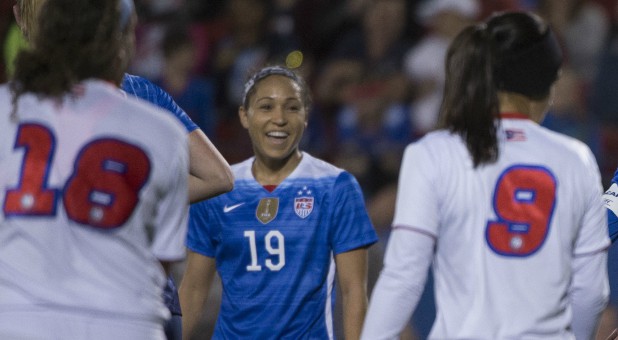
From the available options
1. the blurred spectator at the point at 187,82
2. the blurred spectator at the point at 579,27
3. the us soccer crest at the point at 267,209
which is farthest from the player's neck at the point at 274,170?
the blurred spectator at the point at 579,27

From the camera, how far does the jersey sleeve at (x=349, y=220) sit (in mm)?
5117

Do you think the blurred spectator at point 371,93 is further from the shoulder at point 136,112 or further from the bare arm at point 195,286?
the shoulder at point 136,112

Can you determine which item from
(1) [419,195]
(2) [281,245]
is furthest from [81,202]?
(2) [281,245]

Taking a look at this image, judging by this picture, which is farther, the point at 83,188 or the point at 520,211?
the point at 520,211

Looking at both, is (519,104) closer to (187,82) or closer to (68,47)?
(68,47)

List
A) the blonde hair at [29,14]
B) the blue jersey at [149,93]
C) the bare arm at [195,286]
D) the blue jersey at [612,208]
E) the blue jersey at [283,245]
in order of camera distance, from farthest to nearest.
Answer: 1. the bare arm at [195,286]
2. the blue jersey at [283,245]
3. the blue jersey at [612,208]
4. the blue jersey at [149,93]
5. the blonde hair at [29,14]

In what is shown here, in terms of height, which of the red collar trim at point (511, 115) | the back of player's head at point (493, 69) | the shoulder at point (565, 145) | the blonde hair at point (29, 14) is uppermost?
the blonde hair at point (29, 14)

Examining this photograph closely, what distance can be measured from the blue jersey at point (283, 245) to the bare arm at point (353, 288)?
0.05 metres

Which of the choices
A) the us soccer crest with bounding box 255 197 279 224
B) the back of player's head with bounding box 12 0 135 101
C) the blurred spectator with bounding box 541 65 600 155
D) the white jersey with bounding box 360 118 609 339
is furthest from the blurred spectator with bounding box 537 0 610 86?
the back of player's head with bounding box 12 0 135 101

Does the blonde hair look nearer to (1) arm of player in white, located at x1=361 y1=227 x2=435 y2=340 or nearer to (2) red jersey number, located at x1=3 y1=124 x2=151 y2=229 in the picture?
(2) red jersey number, located at x1=3 y1=124 x2=151 y2=229

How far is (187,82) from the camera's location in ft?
32.3

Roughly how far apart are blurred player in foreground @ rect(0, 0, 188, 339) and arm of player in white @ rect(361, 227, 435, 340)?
2.05 ft

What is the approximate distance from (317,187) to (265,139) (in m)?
0.36

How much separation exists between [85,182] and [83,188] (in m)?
0.02
